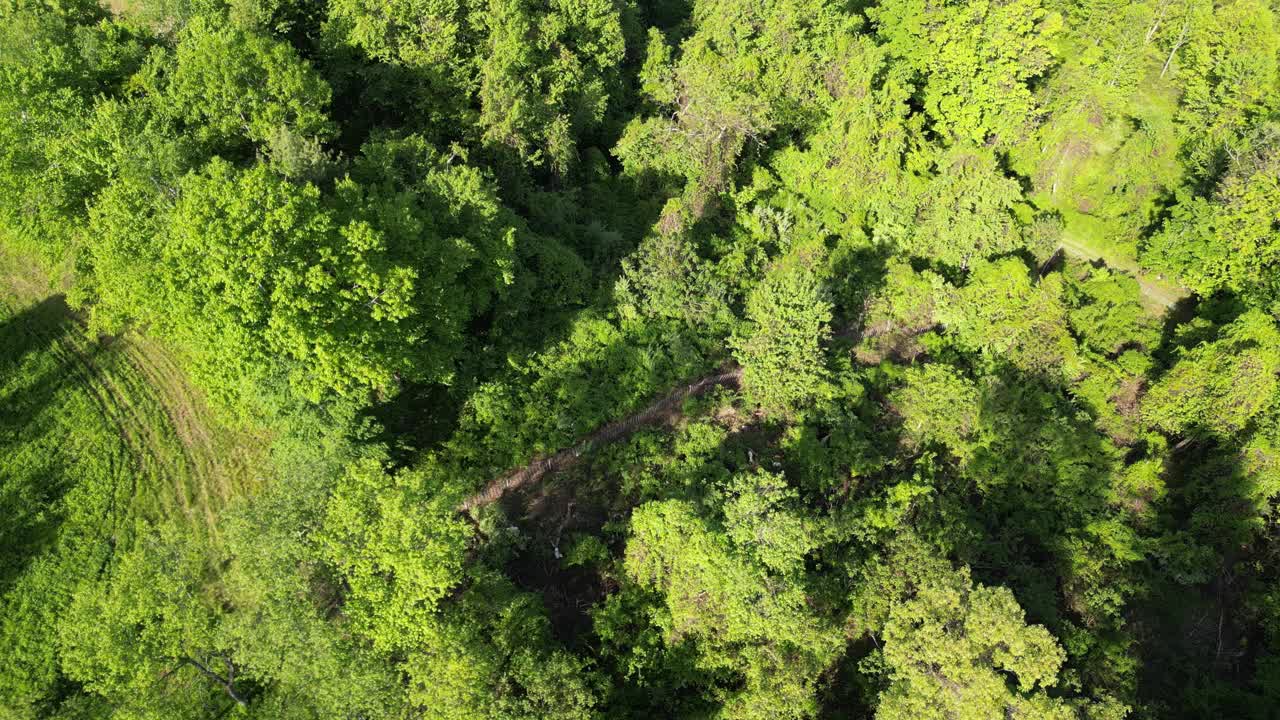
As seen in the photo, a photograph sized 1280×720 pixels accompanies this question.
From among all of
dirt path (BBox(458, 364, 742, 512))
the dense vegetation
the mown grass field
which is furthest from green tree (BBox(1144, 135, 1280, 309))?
the mown grass field

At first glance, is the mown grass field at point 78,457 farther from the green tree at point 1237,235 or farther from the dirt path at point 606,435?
the green tree at point 1237,235

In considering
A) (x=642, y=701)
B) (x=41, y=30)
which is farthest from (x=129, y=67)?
(x=642, y=701)

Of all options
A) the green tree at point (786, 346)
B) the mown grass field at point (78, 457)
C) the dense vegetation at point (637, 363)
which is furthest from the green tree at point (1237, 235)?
the mown grass field at point (78, 457)

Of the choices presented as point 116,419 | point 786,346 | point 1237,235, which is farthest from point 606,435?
point 1237,235

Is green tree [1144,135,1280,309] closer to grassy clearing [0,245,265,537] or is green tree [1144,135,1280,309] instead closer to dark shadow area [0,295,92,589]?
grassy clearing [0,245,265,537]

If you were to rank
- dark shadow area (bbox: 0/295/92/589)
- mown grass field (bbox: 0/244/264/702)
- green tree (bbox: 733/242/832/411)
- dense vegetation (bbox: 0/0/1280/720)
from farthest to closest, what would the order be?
1. green tree (bbox: 733/242/832/411)
2. dark shadow area (bbox: 0/295/92/589)
3. mown grass field (bbox: 0/244/264/702)
4. dense vegetation (bbox: 0/0/1280/720)

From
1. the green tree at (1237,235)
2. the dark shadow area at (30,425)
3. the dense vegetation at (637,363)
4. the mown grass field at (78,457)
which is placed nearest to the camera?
the dense vegetation at (637,363)
